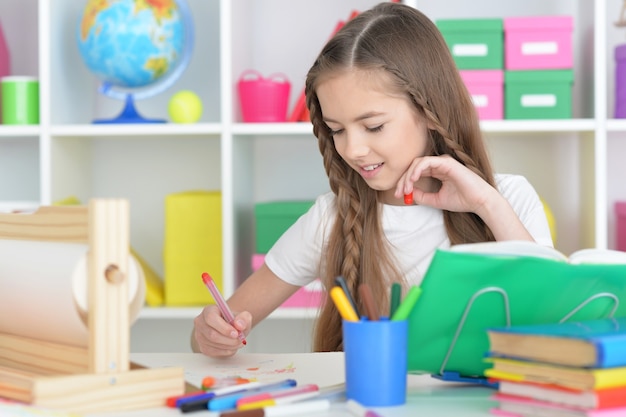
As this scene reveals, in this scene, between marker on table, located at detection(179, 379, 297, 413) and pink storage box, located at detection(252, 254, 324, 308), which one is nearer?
marker on table, located at detection(179, 379, 297, 413)

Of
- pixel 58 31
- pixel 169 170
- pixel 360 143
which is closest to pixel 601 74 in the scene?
pixel 360 143

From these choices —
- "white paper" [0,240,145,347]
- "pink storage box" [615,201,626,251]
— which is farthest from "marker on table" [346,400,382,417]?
"pink storage box" [615,201,626,251]

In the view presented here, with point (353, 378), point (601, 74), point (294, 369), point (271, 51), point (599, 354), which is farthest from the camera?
point (271, 51)

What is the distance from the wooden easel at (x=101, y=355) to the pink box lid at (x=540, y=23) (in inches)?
62.3

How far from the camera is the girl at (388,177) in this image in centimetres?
147

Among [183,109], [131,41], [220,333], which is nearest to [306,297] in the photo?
[183,109]

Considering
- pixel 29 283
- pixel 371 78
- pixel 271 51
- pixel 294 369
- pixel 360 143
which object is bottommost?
pixel 294 369

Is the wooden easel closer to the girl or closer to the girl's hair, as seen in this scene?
the girl

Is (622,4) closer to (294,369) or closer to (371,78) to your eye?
(371,78)

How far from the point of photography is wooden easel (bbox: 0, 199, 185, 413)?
2.92 feet

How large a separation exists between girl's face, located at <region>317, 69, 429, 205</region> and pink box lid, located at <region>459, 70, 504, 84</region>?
0.79 meters

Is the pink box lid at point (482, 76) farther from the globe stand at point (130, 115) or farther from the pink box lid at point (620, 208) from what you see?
the globe stand at point (130, 115)

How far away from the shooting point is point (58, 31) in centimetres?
244

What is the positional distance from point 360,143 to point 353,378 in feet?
1.94
